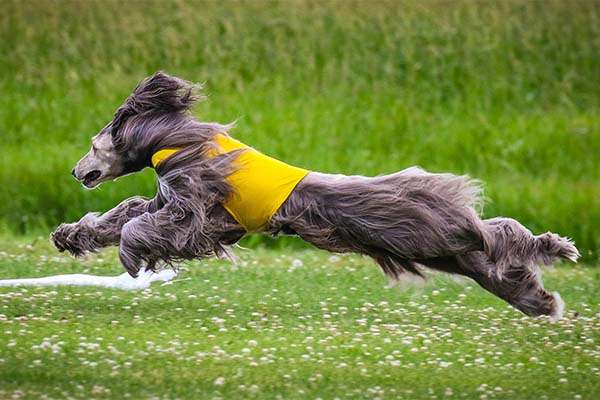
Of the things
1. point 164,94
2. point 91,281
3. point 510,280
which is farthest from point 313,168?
point 510,280

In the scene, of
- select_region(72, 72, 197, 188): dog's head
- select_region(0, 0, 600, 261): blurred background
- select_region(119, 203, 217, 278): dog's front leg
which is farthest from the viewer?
select_region(0, 0, 600, 261): blurred background

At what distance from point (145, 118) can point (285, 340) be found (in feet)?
6.15

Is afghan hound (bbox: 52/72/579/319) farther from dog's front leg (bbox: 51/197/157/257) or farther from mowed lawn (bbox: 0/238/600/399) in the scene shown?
mowed lawn (bbox: 0/238/600/399)

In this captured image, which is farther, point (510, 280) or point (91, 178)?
point (91, 178)

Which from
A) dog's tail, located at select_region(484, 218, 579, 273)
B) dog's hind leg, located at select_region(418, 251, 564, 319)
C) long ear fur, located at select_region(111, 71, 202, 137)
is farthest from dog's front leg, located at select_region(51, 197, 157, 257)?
dog's tail, located at select_region(484, 218, 579, 273)

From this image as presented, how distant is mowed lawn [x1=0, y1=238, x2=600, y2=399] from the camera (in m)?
6.70

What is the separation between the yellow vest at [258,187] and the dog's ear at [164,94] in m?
0.52

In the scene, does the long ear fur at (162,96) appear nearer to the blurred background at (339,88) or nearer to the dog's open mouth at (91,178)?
the dog's open mouth at (91,178)

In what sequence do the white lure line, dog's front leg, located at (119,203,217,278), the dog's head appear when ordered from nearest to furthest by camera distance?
dog's front leg, located at (119,203,217,278) → the dog's head → the white lure line

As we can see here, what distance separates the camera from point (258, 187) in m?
7.74

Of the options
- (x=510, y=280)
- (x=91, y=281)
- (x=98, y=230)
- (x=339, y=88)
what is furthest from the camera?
(x=339, y=88)

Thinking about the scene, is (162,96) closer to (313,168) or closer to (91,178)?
(91,178)

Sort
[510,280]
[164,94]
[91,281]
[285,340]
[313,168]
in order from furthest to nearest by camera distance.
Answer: [313,168], [91,281], [164,94], [510,280], [285,340]

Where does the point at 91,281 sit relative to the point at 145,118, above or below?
below
